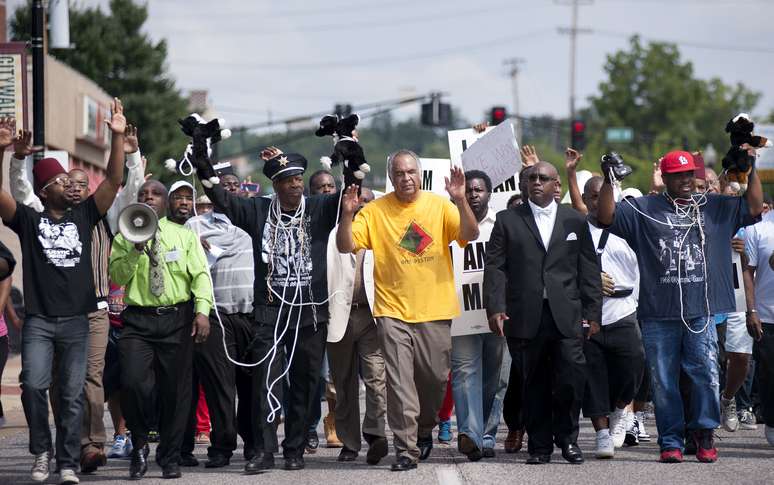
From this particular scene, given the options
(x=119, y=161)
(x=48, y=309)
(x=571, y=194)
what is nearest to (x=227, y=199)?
(x=119, y=161)

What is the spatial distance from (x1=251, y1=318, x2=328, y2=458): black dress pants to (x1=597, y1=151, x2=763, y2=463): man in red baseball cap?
2.50 meters

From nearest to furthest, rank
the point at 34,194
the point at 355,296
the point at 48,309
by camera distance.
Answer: the point at 48,309 → the point at 34,194 → the point at 355,296

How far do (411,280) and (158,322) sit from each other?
6.34 feet

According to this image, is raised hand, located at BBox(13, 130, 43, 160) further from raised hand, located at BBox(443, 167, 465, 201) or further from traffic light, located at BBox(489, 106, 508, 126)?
traffic light, located at BBox(489, 106, 508, 126)

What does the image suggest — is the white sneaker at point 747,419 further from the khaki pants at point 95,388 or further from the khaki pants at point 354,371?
the khaki pants at point 95,388

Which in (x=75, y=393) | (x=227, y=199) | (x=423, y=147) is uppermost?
(x=423, y=147)

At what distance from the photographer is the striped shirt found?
1130 cm

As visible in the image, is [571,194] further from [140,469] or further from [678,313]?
[140,469]

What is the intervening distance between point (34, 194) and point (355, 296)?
2723 millimetres

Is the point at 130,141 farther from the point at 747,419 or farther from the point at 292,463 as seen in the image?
the point at 747,419

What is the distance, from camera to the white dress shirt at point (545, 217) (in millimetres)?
10812

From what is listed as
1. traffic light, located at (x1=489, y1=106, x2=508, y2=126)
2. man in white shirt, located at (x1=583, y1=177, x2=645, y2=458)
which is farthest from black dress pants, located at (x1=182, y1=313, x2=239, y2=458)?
traffic light, located at (x1=489, y1=106, x2=508, y2=126)

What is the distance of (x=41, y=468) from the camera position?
9.70m

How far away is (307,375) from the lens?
34.9 feet
